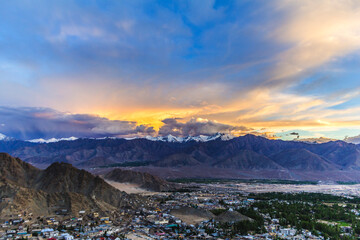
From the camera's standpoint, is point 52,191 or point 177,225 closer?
point 177,225

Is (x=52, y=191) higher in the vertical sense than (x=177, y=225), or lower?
higher

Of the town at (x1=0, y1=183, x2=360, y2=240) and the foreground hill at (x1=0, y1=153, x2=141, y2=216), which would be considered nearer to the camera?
the town at (x1=0, y1=183, x2=360, y2=240)

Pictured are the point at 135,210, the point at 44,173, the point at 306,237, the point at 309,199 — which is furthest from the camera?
the point at 309,199

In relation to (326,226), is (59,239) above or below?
below

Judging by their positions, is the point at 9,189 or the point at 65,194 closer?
the point at 9,189

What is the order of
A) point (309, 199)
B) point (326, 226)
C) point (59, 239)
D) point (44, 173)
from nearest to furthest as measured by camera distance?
1. point (59, 239)
2. point (326, 226)
3. point (44, 173)
4. point (309, 199)

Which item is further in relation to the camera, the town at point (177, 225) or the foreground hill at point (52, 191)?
the foreground hill at point (52, 191)

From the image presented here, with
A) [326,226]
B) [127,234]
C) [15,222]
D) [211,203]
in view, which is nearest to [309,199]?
[211,203]

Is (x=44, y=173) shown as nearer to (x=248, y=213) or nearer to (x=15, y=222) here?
(x=15, y=222)
